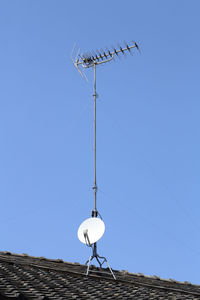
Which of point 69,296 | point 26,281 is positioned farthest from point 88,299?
point 26,281

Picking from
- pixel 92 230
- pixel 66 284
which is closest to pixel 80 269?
pixel 92 230

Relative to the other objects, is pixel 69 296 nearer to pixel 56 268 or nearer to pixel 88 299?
pixel 88 299

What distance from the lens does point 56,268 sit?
8.19 metres

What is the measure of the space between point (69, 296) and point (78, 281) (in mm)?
1573

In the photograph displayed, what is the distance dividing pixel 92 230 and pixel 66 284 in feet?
8.68

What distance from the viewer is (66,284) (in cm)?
689

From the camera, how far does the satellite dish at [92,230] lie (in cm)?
945

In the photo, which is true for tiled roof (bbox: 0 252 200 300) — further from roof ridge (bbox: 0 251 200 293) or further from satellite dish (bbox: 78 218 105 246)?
satellite dish (bbox: 78 218 105 246)

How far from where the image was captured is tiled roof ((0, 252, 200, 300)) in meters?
5.70

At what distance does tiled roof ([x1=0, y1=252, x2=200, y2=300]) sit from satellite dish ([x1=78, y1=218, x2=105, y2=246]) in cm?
53

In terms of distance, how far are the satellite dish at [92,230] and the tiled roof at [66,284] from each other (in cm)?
53

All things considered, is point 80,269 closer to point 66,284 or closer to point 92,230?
point 92,230

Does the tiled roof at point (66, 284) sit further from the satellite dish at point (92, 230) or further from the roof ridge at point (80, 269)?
the satellite dish at point (92, 230)

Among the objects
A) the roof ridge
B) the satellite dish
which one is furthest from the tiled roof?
the satellite dish
